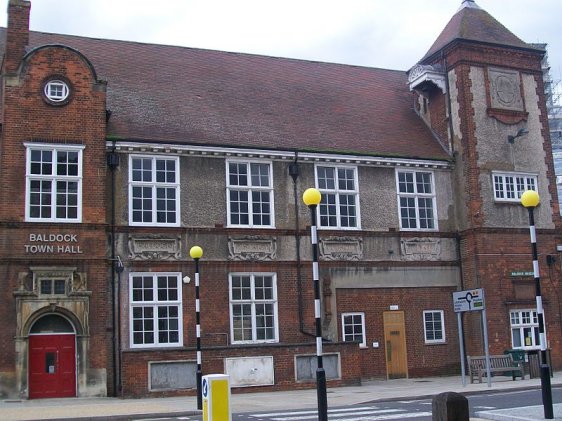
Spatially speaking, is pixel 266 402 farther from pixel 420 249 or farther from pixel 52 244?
pixel 420 249

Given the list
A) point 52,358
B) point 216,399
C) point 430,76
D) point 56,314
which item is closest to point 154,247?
point 56,314

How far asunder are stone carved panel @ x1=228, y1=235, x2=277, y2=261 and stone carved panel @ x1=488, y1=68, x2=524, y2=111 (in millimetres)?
11222

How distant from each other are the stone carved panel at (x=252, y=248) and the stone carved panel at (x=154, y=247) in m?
1.93

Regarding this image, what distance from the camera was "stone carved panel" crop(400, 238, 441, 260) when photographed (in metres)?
29.0

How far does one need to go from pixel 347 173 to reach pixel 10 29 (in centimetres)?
1290

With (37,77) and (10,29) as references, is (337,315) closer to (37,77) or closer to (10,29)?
(37,77)

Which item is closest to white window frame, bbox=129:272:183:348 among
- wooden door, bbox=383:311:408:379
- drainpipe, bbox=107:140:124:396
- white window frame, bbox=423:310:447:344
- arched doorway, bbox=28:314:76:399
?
drainpipe, bbox=107:140:124:396

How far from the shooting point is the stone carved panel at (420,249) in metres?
29.0

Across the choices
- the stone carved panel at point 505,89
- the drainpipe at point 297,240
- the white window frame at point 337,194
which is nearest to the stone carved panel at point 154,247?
the drainpipe at point 297,240

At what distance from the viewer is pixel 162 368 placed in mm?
23438

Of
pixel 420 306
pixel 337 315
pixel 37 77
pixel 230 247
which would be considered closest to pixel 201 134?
pixel 230 247

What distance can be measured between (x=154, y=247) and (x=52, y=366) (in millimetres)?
4946

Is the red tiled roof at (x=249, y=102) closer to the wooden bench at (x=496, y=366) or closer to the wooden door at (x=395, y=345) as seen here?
the wooden door at (x=395, y=345)

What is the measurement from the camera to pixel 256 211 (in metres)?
27.2
